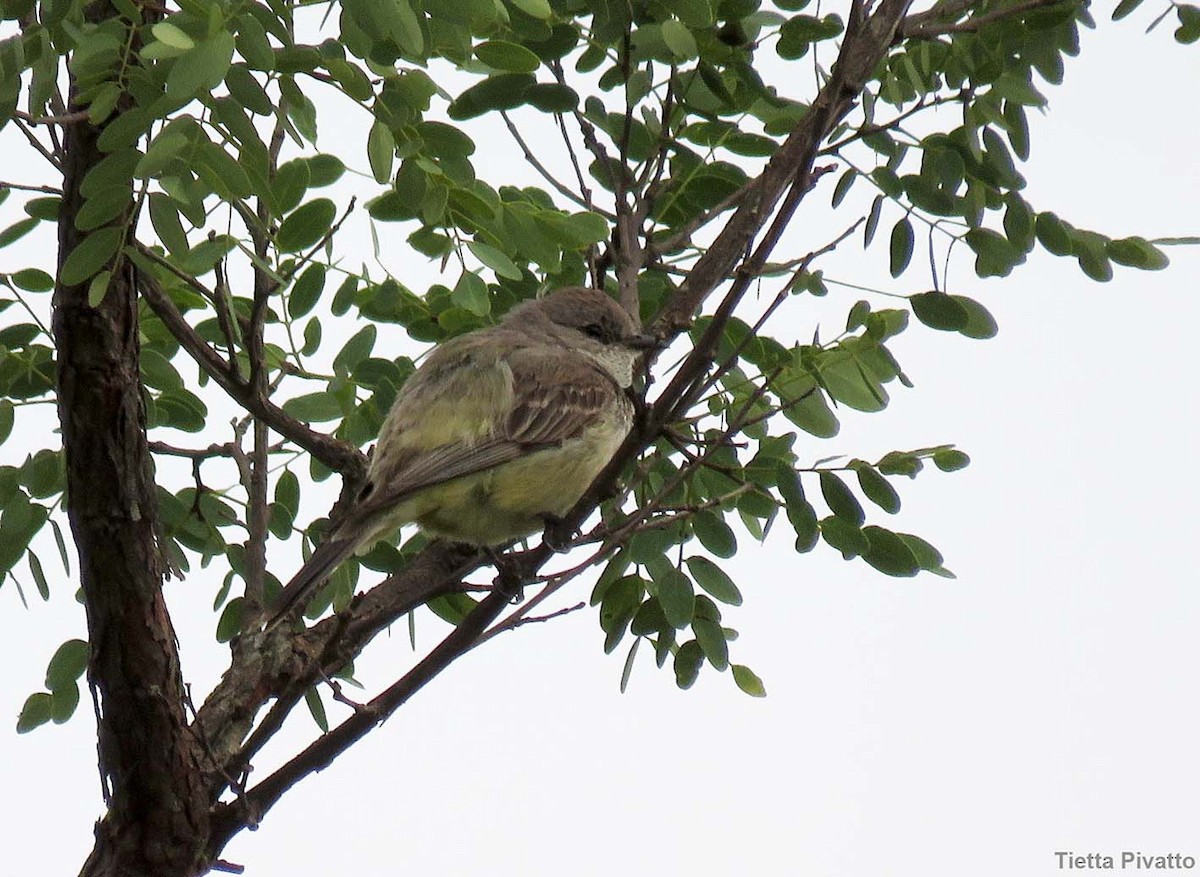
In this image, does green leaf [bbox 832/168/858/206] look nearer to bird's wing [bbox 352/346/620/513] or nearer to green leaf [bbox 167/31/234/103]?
bird's wing [bbox 352/346/620/513]

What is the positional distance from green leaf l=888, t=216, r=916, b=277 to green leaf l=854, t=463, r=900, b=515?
0.74 m

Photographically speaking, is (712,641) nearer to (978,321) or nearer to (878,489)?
(878,489)

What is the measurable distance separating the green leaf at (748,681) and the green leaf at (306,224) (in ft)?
6.83

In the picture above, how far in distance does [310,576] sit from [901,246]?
2219mm

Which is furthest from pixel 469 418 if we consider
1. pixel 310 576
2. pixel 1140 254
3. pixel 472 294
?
pixel 1140 254

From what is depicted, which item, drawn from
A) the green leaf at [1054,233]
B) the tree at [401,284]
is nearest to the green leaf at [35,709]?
the tree at [401,284]

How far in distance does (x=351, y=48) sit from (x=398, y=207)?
136cm

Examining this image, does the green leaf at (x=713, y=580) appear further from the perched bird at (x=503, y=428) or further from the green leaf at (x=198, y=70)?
the green leaf at (x=198, y=70)

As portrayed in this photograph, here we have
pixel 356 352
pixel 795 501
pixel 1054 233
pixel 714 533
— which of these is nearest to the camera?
pixel 795 501

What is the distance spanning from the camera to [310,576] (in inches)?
189

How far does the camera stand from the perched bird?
5.39 meters

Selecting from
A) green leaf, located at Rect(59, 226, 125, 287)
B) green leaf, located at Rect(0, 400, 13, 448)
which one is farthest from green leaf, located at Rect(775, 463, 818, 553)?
green leaf, located at Rect(0, 400, 13, 448)

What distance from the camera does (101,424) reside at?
162 inches

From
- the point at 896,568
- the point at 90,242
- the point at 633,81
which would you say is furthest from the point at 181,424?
the point at 896,568
